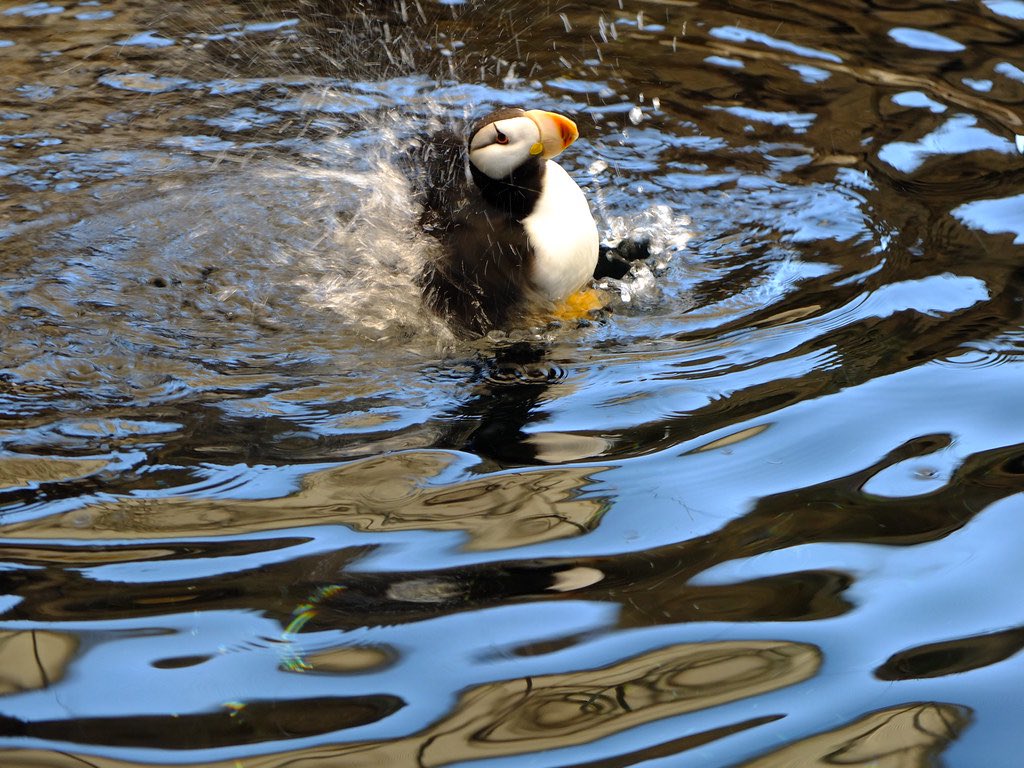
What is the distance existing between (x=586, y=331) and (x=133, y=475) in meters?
1.52

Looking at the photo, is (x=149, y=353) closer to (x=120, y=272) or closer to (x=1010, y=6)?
(x=120, y=272)

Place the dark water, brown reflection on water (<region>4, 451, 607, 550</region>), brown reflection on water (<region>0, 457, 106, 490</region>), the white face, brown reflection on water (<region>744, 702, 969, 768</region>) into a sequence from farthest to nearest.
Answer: the white face
brown reflection on water (<region>0, 457, 106, 490</region>)
brown reflection on water (<region>4, 451, 607, 550</region>)
the dark water
brown reflection on water (<region>744, 702, 969, 768</region>)

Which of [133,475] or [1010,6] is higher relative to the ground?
[1010,6]

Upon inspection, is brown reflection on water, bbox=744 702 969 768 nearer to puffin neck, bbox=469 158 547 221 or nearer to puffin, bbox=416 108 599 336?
puffin, bbox=416 108 599 336

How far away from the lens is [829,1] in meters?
5.96

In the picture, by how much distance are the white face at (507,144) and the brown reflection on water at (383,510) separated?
4.35 ft

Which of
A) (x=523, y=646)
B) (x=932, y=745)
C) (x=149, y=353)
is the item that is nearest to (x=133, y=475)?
(x=149, y=353)

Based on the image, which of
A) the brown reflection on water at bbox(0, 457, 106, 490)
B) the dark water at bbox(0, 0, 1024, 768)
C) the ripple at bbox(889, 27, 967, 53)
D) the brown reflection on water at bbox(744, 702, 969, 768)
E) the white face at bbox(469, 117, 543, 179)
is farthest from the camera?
the ripple at bbox(889, 27, 967, 53)

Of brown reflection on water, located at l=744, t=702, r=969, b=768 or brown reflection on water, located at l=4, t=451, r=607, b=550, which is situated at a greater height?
brown reflection on water, located at l=4, t=451, r=607, b=550

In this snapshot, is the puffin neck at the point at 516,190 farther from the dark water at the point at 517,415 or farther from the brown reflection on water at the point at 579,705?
the brown reflection on water at the point at 579,705

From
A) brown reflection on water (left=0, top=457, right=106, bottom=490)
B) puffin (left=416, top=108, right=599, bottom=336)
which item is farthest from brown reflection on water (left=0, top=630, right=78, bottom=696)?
puffin (left=416, top=108, right=599, bottom=336)

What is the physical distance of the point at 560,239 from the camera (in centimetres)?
374

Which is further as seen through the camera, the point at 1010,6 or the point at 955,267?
the point at 1010,6

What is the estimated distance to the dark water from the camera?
1.99 m
